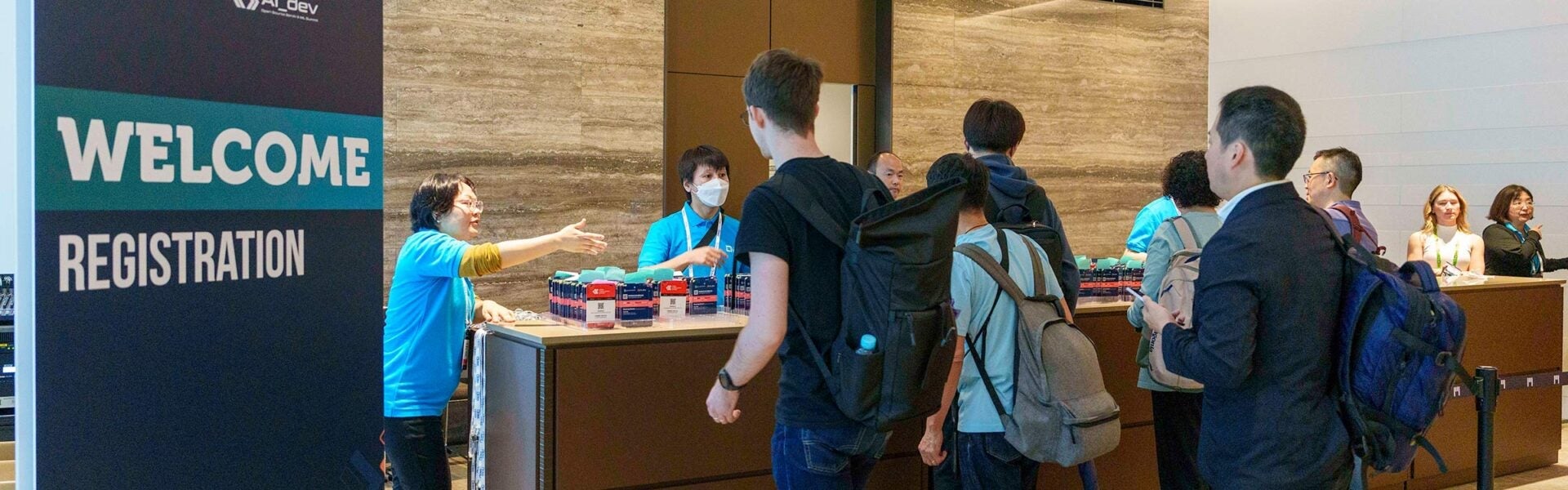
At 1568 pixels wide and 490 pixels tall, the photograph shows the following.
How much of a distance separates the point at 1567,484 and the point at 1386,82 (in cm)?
349

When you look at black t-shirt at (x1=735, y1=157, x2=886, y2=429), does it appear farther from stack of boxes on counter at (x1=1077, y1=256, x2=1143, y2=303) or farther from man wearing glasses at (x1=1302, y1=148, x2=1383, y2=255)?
man wearing glasses at (x1=1302, y1=148, x2=1383, y2=255)

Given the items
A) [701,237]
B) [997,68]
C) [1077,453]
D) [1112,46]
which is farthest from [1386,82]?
[1077,453]

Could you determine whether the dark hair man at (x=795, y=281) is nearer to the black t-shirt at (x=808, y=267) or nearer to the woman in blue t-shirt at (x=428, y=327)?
the black t-shirt at (x=808, y=267)

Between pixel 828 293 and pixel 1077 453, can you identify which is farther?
pixel 1077 453

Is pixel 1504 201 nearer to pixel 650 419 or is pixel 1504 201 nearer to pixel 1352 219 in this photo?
pixel 1352 219

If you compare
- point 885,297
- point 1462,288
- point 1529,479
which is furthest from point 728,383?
point 1529,479

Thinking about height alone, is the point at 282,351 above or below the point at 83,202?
below

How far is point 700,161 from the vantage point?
4.30m

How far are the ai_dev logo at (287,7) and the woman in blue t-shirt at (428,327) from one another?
57.9 inches

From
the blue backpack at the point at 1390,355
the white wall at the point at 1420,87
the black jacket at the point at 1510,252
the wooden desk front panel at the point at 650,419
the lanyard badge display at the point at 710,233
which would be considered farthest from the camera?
the white wall at the point at 1420,87

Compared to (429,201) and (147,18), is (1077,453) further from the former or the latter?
(147,18)

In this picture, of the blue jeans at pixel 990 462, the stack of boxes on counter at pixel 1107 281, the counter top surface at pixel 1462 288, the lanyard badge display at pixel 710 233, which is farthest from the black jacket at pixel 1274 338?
the lanyard badge display at pixel 710 233

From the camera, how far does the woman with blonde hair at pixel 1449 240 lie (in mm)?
6938

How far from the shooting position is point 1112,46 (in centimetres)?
841
